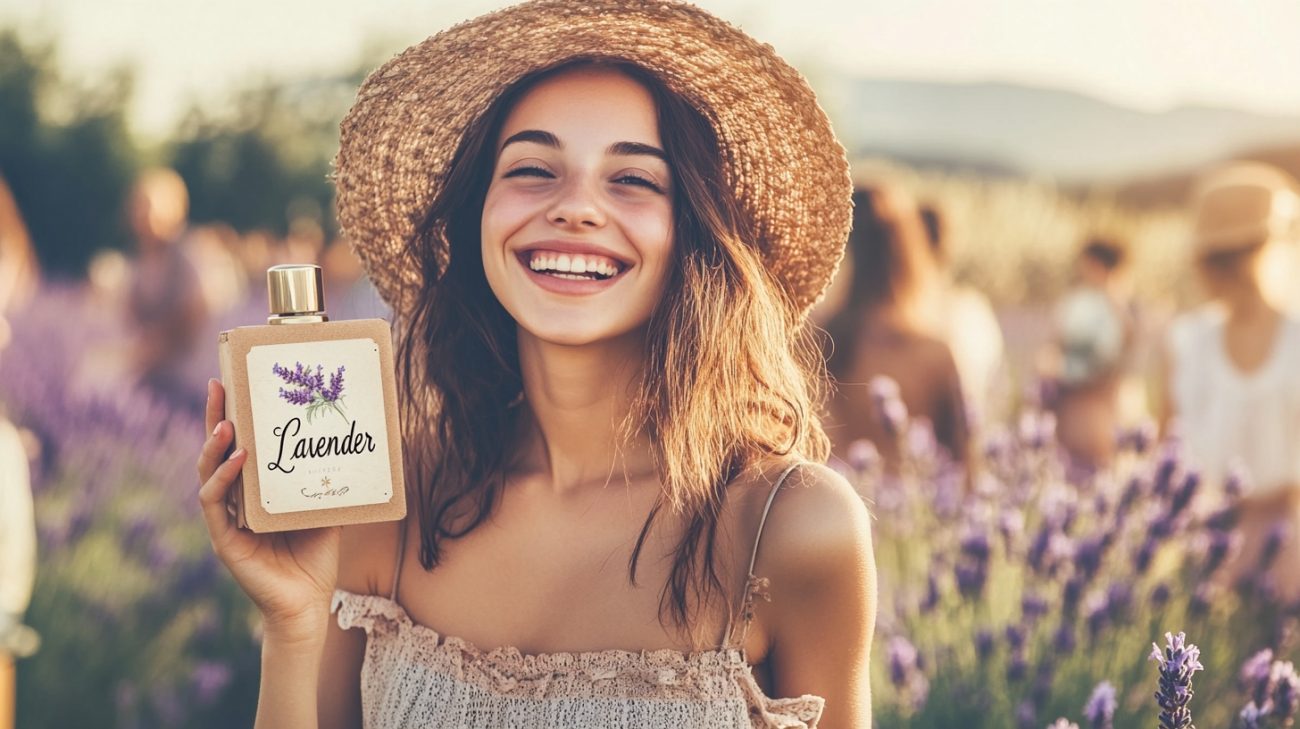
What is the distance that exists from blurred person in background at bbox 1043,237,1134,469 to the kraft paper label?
496 cm

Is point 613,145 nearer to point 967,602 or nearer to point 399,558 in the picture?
point 399,558

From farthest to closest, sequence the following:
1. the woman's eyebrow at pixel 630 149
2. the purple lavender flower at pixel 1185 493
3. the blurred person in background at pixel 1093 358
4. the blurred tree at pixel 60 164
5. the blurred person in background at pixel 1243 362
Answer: the blurred tree at pixel 60 164 → the blurred person in background at pixel 1093 358 → the blurred person in background at pixel 1243 362 → the purple lavender flower at pixel 1185 493 → the woman's eyebrow at pixel 630 149

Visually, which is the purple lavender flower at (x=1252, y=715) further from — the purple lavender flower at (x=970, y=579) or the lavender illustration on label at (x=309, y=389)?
the lavender illustration on label at (x=309, y=389)

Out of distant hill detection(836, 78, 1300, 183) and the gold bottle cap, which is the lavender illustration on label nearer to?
the gold bottle cap

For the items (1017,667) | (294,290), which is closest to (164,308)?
(1017,667)

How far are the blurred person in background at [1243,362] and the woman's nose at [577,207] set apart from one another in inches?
110

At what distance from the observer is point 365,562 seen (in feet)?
6.02

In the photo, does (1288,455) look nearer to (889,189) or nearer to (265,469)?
(889,189)

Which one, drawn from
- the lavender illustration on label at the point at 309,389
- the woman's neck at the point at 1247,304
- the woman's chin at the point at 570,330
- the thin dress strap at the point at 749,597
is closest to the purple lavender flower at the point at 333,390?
the lavender illustration on label at the point at 309,389

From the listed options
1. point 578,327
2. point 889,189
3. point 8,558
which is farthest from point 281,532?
point 889,189

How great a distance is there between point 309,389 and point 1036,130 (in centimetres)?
1362

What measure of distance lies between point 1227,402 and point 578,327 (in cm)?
304

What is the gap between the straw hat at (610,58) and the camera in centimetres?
178

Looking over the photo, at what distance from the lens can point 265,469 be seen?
4.78ft
